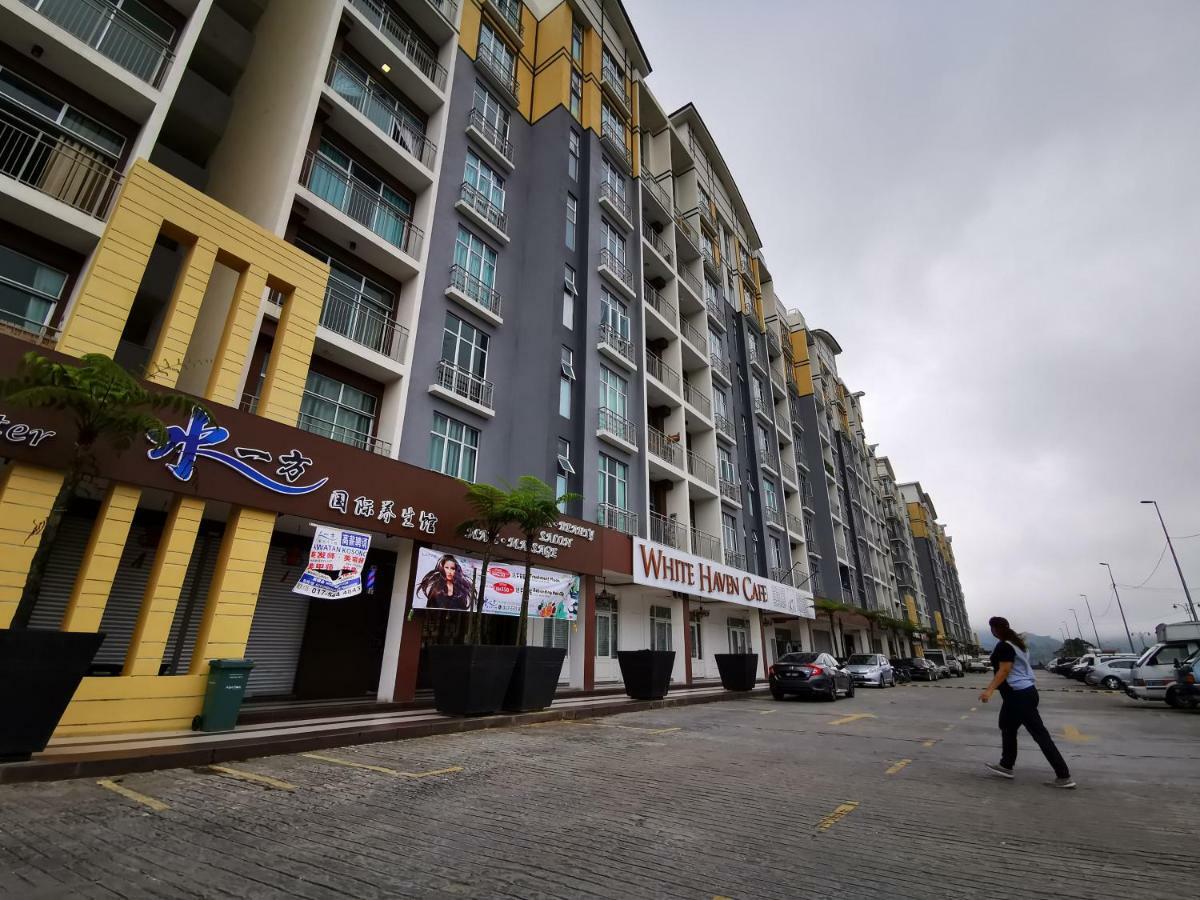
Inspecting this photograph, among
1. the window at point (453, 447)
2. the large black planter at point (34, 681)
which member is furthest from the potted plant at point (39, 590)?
the window at point (453, 447)

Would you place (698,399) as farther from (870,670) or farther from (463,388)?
(870,670)

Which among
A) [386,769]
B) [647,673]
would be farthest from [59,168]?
[647,673]

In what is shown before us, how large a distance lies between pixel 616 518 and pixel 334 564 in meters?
10.6

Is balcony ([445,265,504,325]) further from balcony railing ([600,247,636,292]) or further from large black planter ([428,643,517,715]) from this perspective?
large black planter ([428,643,517,715])

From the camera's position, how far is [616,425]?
20.5 meters

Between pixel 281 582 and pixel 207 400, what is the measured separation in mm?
5602

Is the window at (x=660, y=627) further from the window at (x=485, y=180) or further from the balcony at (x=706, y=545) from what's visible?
the window at (x=485, y=180)

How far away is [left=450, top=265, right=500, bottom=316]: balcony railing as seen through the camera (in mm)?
16891

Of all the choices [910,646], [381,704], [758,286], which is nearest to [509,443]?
[381,704]

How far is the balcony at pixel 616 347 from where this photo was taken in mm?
20469

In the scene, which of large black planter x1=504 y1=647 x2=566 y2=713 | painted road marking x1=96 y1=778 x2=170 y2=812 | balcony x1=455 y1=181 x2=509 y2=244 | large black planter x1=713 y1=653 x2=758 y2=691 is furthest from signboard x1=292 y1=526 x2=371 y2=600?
large black planter x1=713 y1=653 x2=758 y2=691

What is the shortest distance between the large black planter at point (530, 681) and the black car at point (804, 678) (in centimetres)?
936

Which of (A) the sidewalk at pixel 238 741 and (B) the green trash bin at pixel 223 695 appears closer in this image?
(A) the sidewalk at pixel 238 741

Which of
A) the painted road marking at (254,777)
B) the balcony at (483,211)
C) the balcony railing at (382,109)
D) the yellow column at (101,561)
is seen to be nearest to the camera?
the painted road marking at (254,777)
